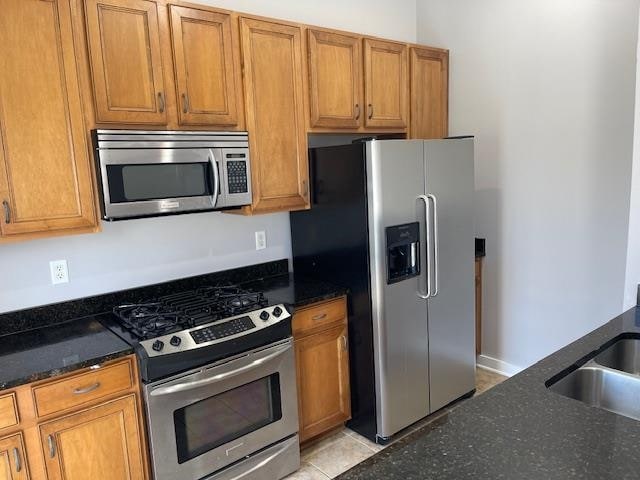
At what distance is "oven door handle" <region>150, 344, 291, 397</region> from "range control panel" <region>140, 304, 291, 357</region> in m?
0.14

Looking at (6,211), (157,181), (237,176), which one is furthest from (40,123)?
(237,176)

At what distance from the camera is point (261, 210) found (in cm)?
256

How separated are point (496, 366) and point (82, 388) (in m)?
2.77

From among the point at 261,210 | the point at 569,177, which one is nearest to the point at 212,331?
the point at 261,210

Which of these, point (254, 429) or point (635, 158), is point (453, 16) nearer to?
point (635, 158)

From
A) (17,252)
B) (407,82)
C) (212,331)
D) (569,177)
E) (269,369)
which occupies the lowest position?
(269,369)

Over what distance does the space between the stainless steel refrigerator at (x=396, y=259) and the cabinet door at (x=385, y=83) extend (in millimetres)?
464

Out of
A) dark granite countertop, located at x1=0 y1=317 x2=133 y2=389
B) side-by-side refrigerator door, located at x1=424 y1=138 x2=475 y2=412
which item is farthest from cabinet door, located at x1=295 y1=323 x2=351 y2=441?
dark granite countertop, located at x1=0 y1=317 x2=133 y2=389

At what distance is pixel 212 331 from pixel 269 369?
368mm

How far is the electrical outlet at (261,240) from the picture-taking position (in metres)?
2.96

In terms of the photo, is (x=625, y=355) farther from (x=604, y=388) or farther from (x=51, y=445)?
(x=51, y=445)

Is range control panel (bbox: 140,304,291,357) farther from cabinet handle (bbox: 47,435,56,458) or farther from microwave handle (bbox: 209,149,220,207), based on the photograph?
microwave handle (bbox: 209,149,220,207)

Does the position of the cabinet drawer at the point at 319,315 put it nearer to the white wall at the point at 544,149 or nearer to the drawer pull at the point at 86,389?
the drawer pull at the point at 86,389

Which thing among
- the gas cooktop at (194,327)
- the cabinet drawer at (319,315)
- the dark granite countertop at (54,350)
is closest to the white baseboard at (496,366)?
the cabinet drawer at (319,315)
